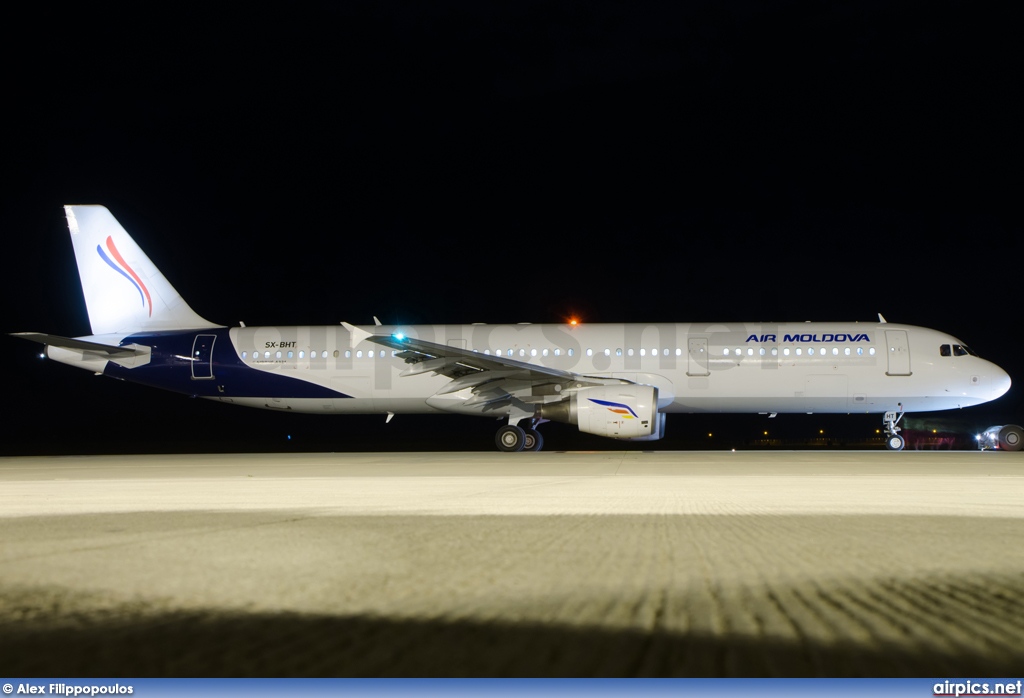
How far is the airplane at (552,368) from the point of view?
19688 mm

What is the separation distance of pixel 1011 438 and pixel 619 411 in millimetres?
9854

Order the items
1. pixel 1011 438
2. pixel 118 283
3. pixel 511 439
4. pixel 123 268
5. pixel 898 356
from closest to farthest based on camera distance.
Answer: pixel 511 439, pixel 898 356, pixel 1011 438, pixel 118 283, pixel 123 268

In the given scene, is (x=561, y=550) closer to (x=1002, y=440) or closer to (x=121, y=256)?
(x=1002, y=440)

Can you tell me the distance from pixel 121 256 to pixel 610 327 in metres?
13.1

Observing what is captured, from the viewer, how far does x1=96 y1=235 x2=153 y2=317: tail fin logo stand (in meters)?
22.8

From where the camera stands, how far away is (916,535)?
486 cm

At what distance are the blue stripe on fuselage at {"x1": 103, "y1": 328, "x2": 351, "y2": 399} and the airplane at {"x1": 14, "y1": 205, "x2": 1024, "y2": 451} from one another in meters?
0.03

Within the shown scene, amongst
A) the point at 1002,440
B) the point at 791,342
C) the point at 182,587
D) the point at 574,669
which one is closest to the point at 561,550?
the point at 182,587

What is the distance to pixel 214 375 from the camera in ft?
70.7

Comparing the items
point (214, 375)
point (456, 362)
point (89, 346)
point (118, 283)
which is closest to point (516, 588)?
point (456, 362)

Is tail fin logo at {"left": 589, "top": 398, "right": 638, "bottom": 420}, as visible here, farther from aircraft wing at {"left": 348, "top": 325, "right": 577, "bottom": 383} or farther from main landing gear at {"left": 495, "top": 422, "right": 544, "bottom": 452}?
main landing gear at {"left": 495, "top": 422, "right": 544, "bottom": 452}

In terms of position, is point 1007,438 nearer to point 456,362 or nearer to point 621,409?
point 621,409

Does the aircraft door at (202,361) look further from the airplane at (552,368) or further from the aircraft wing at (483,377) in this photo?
the aircraft wing at (483,377)

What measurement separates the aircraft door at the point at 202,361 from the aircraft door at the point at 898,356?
1612 cm
